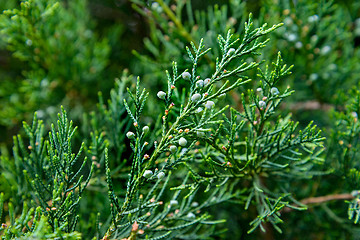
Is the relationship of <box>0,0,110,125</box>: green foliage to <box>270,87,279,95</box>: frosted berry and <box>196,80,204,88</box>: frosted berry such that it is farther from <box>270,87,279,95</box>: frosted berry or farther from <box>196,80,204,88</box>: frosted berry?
<box>270,87,279,95</box>: frosted berry

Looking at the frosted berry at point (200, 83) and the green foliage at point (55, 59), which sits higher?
the green foliage at point (55, 59)

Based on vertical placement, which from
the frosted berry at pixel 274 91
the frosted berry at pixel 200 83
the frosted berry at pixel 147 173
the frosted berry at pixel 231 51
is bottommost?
the frosted berry at pixel 147 173

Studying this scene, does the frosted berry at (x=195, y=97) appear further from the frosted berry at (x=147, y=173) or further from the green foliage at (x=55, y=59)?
the green foliage at (x=55, y=59)

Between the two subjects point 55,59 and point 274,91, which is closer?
point 274,91

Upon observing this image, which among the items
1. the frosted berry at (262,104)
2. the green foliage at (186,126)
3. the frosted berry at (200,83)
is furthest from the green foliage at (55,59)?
the frosted berry at (262,104)

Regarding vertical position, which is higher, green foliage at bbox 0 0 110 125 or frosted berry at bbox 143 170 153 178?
green foliage at bbox 0 0 110 125

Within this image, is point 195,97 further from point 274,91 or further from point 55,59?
point 55,59

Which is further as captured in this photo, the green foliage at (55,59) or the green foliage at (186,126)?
the green foliage at (55,59)

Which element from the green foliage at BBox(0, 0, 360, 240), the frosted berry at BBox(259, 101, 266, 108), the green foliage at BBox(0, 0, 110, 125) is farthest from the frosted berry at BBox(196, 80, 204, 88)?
the green foliage at BBox(0, 0, 110, 125)

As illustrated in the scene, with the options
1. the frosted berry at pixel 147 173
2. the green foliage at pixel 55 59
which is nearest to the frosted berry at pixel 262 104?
the frosted berry at pixel 147 173

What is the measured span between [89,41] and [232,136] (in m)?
1.11

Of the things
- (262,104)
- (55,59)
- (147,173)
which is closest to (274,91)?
(262,104)

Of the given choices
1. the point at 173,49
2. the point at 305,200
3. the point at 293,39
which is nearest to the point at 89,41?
the point at 173,49

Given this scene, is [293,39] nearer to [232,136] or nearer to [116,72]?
[232,136]
